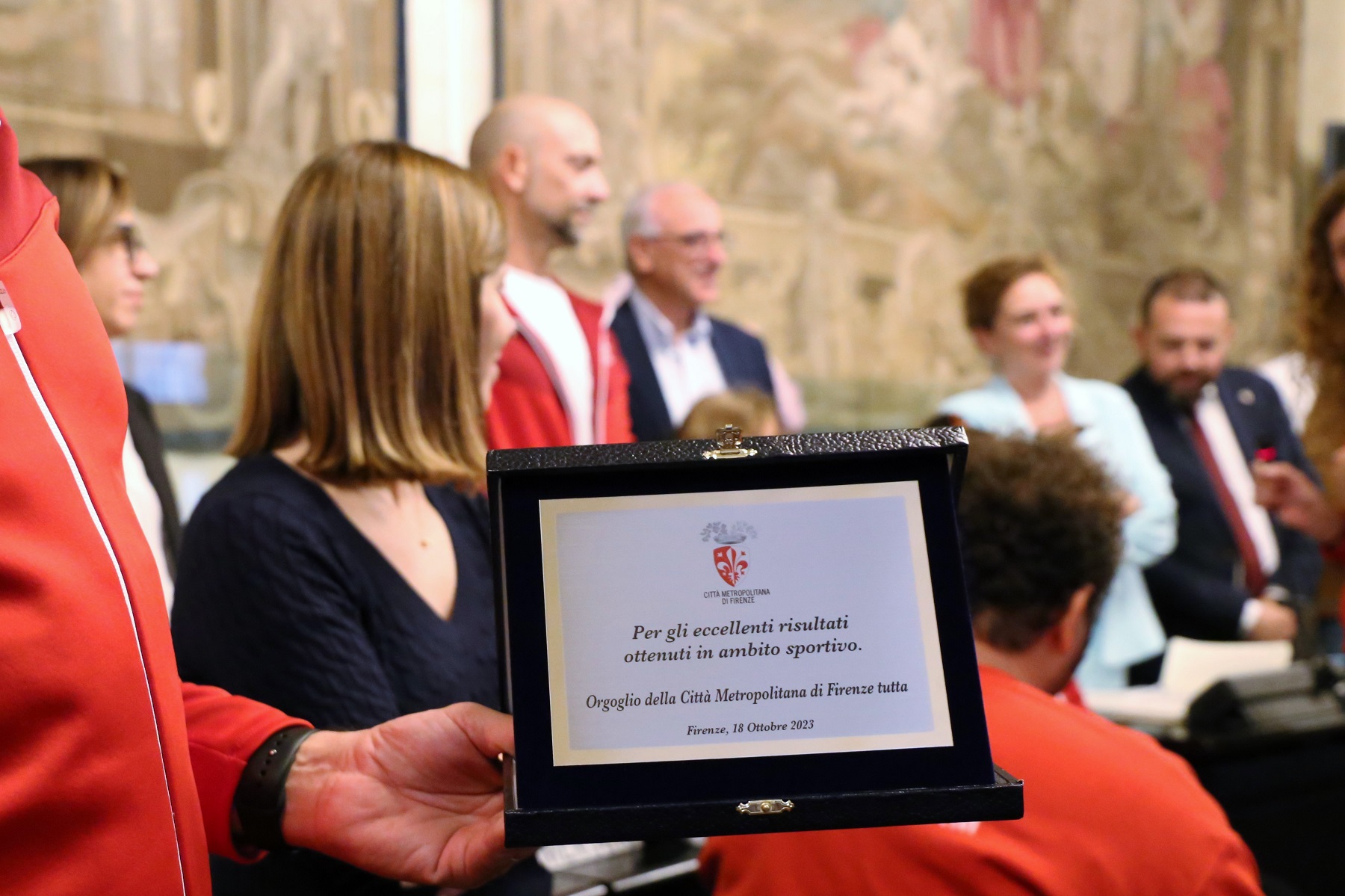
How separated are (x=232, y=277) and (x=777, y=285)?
353cm

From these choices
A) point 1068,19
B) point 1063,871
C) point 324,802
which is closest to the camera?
point 324,802

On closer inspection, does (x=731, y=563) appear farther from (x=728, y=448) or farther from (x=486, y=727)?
(x=486, y=727)

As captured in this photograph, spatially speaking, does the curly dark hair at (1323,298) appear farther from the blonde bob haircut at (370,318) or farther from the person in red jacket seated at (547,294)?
the blonde bob haircut at (370,318)

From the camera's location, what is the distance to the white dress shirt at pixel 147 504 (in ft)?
12.0

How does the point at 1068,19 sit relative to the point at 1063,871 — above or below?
above

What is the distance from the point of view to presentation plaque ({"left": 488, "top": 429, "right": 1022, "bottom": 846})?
3.71 feet

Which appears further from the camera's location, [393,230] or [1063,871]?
[393,230]

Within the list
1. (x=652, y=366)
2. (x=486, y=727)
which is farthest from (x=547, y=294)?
(x=486, y=727)

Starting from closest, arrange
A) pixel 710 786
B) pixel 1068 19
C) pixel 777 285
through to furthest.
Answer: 1. pixel 710 786
2. pixel 777 285
3. pixel 1068 19

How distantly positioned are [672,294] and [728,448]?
3971mm

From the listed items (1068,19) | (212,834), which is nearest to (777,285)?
(1068,19)

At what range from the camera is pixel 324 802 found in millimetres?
1417

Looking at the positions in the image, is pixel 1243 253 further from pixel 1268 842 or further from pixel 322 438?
pixel 322 438

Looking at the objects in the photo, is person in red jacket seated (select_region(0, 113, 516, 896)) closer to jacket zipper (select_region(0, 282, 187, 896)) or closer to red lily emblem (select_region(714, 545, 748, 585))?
jacket zipper (select_region(0, 282, 187, 896))
